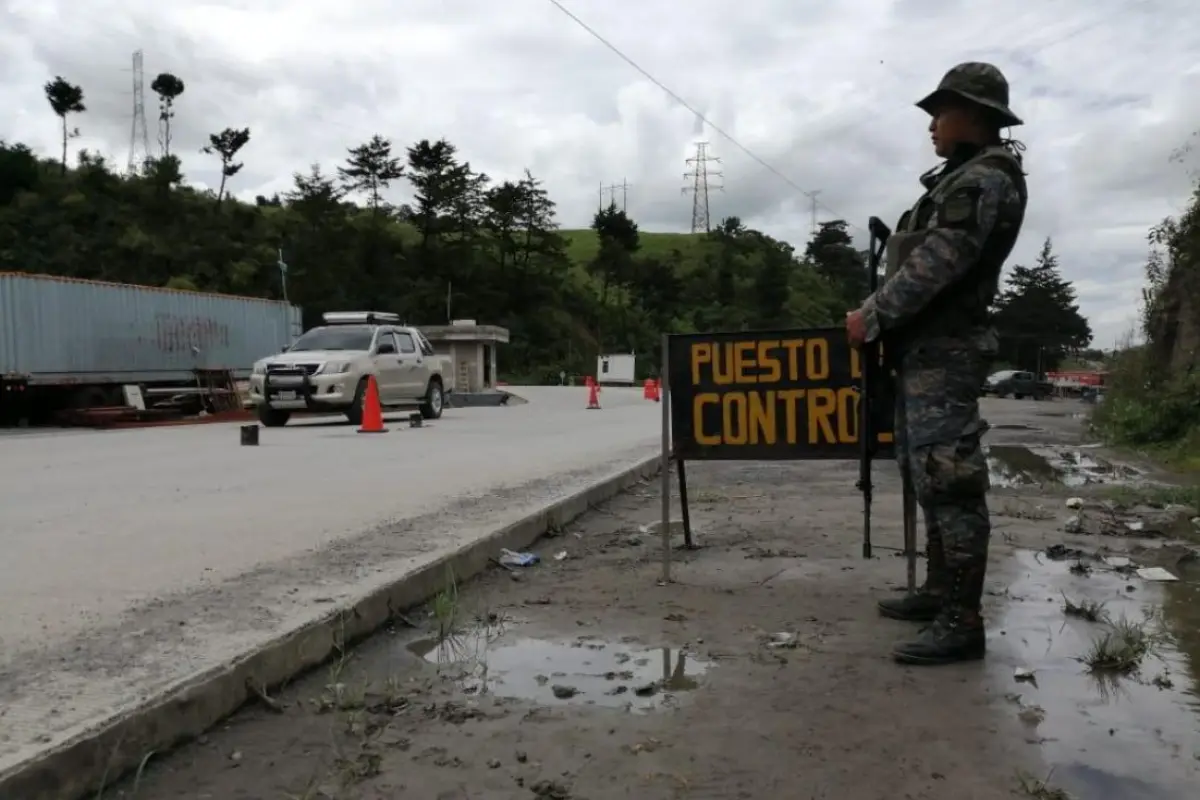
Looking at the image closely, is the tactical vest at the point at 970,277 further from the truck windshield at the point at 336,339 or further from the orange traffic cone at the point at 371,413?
the truck windshield at the point at 336,339

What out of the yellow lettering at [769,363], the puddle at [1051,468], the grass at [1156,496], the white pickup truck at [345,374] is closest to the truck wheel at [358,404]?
the white pickup truck at [345,374]

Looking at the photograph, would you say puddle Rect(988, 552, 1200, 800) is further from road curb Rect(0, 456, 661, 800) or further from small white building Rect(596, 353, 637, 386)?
small white building Rect(596, 353, 637, 386)

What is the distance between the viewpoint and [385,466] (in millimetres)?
9508

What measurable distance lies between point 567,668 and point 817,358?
2.04 meters

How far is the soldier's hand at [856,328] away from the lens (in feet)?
12.4

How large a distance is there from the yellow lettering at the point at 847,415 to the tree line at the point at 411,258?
50356 millimetres

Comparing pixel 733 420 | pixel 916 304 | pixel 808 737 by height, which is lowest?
pixel 808 737

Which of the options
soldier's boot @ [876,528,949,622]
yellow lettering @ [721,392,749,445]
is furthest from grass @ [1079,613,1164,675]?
yellow lettering @ [721,392,749,445]

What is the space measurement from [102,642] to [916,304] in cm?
308

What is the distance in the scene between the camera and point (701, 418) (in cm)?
489

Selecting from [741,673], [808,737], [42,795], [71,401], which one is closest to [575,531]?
[741,673]

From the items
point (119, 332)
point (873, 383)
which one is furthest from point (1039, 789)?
point (119, 332)

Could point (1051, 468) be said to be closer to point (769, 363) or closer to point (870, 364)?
point (769, 363)

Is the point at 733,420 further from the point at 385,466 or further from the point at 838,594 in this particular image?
the point at 385,466
